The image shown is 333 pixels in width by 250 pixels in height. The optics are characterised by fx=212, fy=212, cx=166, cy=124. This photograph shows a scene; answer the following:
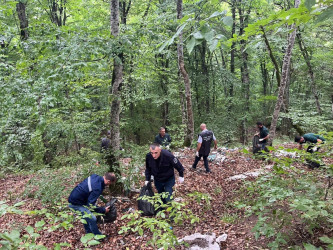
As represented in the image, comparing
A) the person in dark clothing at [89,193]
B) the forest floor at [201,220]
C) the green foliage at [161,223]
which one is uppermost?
the green foliage at [161,223]

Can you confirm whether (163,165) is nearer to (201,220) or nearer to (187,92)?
(201,220)

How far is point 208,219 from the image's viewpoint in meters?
5.29

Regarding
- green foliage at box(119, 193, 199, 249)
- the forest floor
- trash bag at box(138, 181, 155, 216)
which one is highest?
green foliage at box(119, 193, 199, 249)

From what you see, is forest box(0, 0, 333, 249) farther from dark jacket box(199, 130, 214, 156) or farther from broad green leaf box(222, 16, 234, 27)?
dark jacket box(199, 130, 214, 156)

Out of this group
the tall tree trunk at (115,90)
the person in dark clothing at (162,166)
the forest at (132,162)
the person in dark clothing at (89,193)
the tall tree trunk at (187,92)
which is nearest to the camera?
the forest at (132,162)

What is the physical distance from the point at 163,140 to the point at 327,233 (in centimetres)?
650

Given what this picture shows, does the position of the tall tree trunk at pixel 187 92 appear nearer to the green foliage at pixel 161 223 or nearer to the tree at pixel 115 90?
the tree at pixel 115 90

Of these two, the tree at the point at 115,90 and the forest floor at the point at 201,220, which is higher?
the tree at the point at 115,90

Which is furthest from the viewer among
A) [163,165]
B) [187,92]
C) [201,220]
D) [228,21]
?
[187,92]

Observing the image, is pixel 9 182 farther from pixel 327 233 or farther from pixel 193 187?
pixel 327 233

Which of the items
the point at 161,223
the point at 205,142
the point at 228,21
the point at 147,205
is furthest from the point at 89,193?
the point at 205,142

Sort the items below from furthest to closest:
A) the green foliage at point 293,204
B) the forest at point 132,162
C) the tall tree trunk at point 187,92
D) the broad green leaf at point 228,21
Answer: the tall tree trunk at point 187,92, the green foliage at point 293,204, the forest at point 132,162, the broad green leaf at point 228,21

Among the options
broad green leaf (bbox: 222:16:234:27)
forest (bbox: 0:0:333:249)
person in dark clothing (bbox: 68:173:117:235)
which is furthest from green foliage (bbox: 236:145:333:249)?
person in dark clothing (bbox: 68:173:117:235)

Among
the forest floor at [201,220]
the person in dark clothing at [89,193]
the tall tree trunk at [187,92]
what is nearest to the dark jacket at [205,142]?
the forest floor at [201,220]
